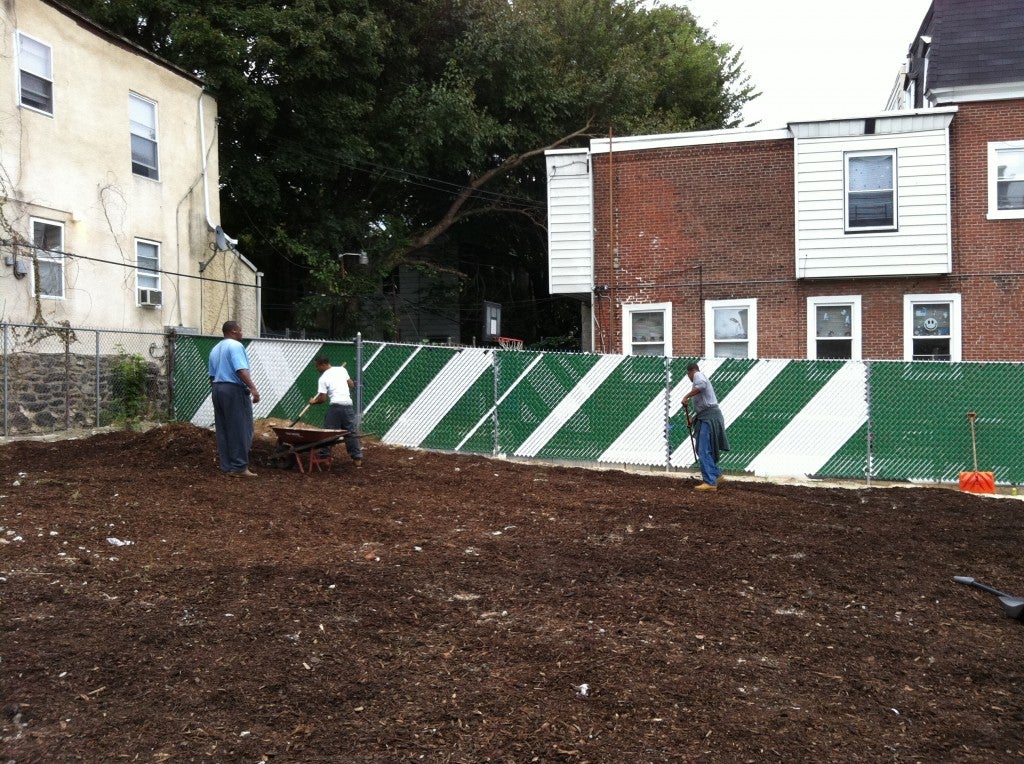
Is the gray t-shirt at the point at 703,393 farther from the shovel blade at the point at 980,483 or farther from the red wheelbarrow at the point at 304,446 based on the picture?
the red wheelbarrow at the point at 304,446

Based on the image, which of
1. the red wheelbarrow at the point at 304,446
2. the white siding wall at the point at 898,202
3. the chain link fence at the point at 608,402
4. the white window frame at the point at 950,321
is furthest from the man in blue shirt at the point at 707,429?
the white window frame at the point at 950,321

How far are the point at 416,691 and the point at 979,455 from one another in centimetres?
1075

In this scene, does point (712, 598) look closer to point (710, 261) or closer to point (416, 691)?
point (416, 691)

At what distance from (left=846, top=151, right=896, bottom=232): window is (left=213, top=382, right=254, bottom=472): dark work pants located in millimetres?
12177

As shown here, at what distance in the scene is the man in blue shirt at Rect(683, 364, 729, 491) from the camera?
37.6ft

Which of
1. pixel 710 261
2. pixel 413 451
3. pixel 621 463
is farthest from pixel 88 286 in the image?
pixel 710 261

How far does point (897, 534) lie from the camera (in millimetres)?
8789

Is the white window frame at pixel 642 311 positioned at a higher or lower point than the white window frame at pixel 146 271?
lower

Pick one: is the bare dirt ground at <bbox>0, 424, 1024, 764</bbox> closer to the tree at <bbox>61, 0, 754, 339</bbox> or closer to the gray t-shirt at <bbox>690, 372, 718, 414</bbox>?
the gray t-shirt at <bbox>690, 372, 718, 414</bbox>

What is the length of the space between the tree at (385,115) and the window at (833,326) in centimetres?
1186

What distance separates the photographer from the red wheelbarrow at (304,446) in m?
11.0

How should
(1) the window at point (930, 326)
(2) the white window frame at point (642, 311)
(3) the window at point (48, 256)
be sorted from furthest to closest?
(2) the white window frame at point (642, 311), (1) the window at point (930, 326), (3) the window at point (48, 256)

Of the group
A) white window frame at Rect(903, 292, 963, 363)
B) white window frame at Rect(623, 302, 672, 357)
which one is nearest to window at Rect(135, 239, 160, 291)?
white window frame at Rect(623, 302, 672, 357)

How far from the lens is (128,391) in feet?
53.1
